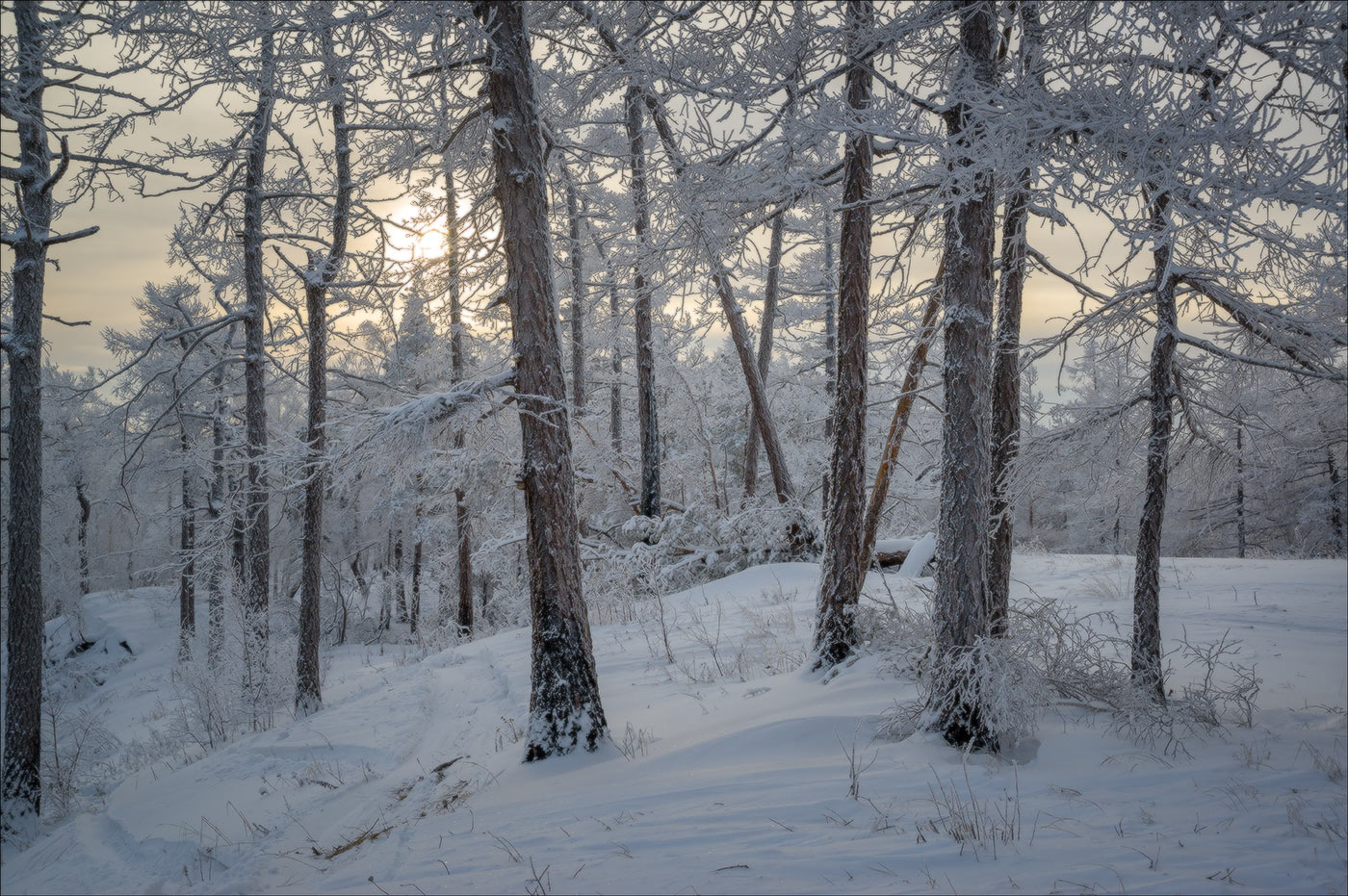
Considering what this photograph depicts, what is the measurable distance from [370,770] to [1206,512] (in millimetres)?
7939

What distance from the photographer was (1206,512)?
5.89 meters

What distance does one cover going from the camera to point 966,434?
15.0 feet

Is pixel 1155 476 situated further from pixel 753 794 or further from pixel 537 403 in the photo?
pixel 537 403

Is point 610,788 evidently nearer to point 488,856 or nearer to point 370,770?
point 488,856

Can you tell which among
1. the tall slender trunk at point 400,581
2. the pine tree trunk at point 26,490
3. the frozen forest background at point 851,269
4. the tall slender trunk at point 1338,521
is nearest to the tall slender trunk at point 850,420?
the frozen forest background at point 851,269

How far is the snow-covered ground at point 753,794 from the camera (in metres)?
3.04

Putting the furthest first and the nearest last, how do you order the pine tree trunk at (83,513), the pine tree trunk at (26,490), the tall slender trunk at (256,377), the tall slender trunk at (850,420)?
the pine tree trunk at (83,513)
the tall slender trunk at (256,377)
the pine tree trunk at (26,490)
the tall slender trunk at (850,420)

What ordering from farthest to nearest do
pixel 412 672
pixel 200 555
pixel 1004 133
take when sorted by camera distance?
1. pixel 200 555
2. pixel 412 672
3. pixel 1004 133

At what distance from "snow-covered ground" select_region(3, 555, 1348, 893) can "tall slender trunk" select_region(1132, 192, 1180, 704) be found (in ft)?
2.38

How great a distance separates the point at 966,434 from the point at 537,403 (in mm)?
3315

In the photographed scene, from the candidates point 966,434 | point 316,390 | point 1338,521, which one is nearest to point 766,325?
point 316,390

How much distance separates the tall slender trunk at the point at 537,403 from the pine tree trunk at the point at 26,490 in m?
6.46

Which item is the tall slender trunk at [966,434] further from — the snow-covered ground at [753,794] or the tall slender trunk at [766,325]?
the tall slender trunk at [766,325]

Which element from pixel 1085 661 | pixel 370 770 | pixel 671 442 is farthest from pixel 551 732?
pixel 671 442
